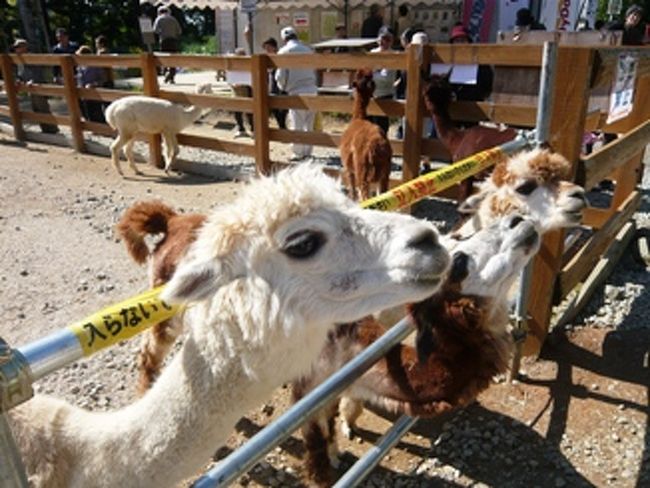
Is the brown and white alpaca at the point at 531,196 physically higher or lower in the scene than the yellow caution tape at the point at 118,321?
lower

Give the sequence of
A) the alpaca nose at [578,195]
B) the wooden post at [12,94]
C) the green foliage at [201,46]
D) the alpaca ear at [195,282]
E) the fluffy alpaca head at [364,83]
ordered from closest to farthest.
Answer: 1. the alpaca ear at [195,282]
2. the alpaca nose at [578,195]
3. the fluffy alpaca head at [364,83]
4. the wooden post at [12,94]
5. the green foliage at [201,46]

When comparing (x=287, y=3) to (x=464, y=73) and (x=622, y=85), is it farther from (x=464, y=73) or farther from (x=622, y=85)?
(x=622, y=85)

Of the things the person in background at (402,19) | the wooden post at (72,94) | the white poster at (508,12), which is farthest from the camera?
the person in background at (402,19)

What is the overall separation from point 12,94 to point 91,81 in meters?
1.66

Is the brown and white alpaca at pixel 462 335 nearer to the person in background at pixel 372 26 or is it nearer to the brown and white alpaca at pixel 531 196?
the brown and white alpaca at pixel 531 196

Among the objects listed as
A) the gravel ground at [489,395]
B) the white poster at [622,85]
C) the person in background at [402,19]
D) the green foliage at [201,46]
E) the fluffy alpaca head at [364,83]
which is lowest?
the gravel ground at [489,395]

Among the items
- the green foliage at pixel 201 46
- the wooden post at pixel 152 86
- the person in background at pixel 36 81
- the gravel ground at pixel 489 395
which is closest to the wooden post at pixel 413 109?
the gravel ground at pixel 489 395

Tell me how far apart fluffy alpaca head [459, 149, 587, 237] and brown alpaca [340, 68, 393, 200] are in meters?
2.48

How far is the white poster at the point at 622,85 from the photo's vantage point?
3.22 m

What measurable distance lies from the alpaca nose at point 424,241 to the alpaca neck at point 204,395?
1.28 ft

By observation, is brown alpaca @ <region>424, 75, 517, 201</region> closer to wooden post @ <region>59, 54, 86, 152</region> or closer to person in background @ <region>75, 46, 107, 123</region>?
wooden post @ <region>59, 54, 86, 152</region>

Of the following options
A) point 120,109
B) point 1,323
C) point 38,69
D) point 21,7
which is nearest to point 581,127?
point 1,323

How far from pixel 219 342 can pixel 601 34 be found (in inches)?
338

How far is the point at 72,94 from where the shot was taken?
9984 mm
